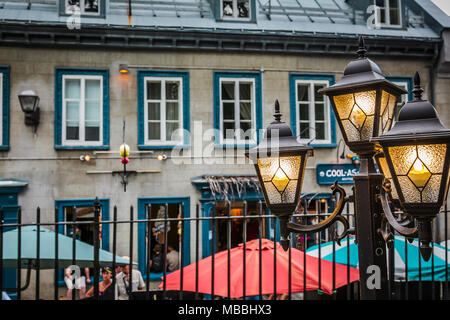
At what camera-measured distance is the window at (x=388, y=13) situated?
13.7m

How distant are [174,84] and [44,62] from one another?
3490mm

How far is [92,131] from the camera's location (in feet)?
38.8

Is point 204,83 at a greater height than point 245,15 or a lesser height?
lesser

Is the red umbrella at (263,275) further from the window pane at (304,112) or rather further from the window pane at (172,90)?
the window pane at (304,112)

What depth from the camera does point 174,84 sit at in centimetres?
1233

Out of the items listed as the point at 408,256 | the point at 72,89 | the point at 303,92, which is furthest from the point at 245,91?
the point at 408,256

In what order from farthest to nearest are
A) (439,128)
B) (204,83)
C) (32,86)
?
1. (204,83)
2. (32,86)
3. (439,128)

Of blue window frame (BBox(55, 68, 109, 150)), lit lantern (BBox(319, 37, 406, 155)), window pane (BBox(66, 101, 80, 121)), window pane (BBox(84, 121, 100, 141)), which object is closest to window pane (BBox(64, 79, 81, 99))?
blue window frame (BBox(55, 68, 109, 150))

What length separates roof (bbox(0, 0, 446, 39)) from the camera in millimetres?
11789

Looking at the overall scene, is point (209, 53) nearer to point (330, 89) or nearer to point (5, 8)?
point (5, 8)

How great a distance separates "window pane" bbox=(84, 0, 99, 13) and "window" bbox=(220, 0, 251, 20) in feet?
11.9

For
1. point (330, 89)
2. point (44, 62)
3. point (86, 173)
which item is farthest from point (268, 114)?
point (330, 89)

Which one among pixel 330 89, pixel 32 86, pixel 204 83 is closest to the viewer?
pixel 330 89

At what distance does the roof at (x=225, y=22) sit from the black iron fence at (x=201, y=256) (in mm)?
5149
